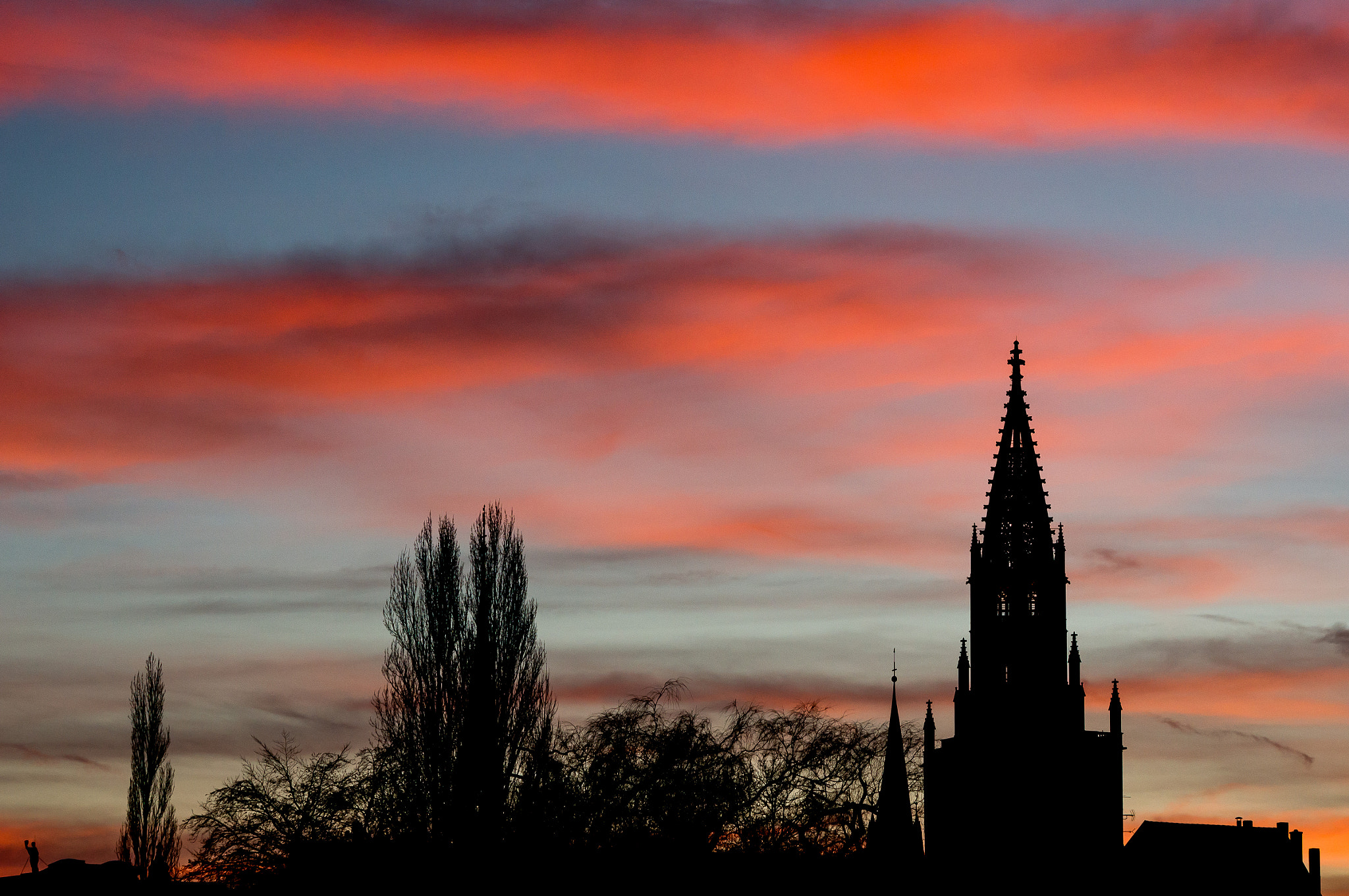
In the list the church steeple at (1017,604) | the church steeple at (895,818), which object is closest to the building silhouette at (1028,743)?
the church steeple at (1017,604)

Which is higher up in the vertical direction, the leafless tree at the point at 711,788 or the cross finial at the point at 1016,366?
the cross finial at the point at 1016,366

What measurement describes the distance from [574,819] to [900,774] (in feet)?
43.2

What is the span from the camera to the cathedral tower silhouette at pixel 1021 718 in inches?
3684

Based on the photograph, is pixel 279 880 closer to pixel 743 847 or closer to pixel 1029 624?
pixel 743 847

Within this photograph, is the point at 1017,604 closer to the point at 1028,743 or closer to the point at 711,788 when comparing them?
the point at 1028,743

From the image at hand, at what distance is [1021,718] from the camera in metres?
96.4

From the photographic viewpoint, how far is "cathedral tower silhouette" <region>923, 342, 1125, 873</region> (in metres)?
93.6

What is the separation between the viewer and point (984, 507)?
98.7 m

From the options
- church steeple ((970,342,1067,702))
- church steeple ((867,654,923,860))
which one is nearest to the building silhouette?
church steeple ((970,342,1067,702))

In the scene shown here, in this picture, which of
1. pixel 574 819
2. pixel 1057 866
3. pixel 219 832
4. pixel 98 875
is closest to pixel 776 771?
Result: pixel 574 819

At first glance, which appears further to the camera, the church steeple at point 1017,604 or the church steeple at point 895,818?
the church steeple at point 1017,604

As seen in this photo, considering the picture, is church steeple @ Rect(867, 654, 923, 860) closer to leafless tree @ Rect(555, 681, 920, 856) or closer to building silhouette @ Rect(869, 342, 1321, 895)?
leafless tree @ Rect(555, 681, 920, 856)

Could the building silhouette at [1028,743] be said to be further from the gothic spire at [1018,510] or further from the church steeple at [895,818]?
the church steeple at [895,818]

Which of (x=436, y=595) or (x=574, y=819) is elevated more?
(x=436, y=595)
